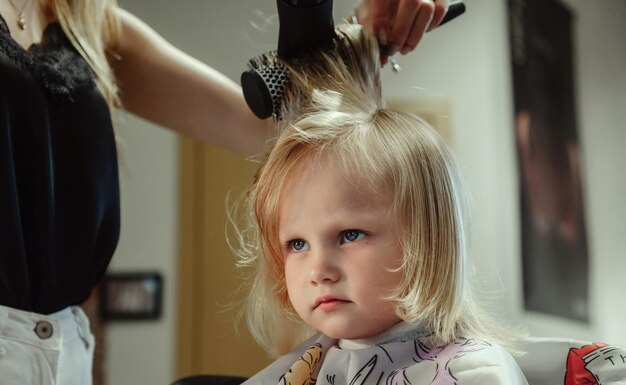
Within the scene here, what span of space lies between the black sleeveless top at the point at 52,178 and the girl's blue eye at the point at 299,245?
272 mm

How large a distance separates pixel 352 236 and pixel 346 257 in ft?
0.08

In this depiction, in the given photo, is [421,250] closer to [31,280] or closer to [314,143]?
[314,143]

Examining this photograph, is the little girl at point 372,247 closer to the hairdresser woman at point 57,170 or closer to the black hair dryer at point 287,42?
the black hair dryer at point 287,42

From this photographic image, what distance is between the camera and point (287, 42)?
3.16 feet

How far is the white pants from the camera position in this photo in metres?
0.88

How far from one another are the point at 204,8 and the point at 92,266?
8.50 ft

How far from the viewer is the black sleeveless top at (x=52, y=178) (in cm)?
91

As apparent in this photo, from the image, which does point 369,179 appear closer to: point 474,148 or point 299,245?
point 299,245

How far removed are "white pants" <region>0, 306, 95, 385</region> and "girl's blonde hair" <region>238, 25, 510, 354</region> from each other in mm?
226

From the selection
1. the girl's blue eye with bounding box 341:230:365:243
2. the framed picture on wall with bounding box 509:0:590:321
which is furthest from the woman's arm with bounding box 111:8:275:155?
the framed picture on wall with bounding box 509:0:590:321

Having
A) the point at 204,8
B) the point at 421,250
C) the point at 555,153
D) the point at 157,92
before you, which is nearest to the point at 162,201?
the point at 204,8

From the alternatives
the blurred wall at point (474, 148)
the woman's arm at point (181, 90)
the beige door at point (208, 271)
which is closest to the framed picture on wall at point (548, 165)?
the blurred wall at point (474, 148)

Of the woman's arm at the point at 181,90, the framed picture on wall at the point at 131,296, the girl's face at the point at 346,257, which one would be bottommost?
the framed picture on wall at the point at 131,296

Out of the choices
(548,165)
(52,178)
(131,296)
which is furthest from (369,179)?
(548,165)
